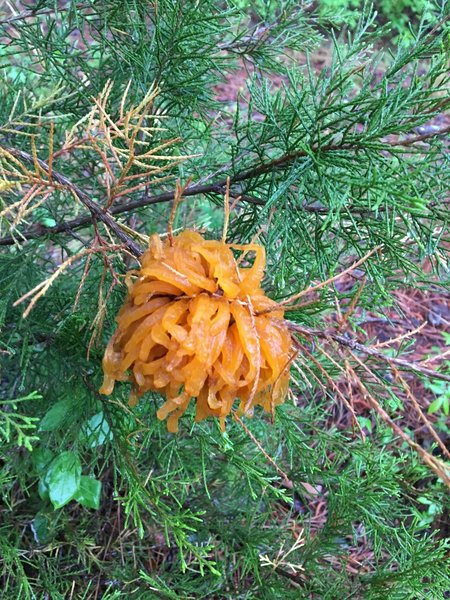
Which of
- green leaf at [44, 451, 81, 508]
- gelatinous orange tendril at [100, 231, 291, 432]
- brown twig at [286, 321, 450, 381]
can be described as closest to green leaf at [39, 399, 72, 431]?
green leaf at [44, 451, 81, 508]

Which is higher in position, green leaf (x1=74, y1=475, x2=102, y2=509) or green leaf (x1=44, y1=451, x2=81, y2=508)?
green leaf (x1=44, y1=451, x2=81, y2=508)

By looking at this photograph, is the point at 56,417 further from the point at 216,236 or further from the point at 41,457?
the point at 216,236

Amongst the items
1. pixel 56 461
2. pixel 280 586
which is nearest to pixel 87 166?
pixel 56 461

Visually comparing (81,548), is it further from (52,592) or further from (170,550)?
(170,550)

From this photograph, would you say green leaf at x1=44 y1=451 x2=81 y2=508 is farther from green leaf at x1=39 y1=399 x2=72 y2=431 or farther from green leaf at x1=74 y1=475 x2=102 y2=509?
green leaf at x1=39 y1=399 x2=72 y2=431

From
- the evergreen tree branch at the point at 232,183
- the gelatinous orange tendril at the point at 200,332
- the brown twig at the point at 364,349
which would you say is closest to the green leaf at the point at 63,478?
the evergreen tree branch at the point at 232,183

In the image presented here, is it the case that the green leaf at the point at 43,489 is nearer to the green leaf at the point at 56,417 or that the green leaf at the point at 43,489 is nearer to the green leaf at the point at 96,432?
the green leaf at the point at 96,432

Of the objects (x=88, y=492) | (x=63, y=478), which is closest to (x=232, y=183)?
(x=63, y=478)
